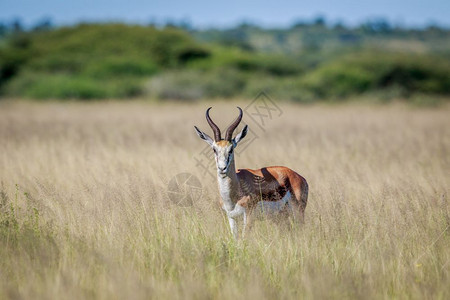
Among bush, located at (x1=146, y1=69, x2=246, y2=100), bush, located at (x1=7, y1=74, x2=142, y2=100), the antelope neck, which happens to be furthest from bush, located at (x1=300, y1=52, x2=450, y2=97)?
the antelope neck

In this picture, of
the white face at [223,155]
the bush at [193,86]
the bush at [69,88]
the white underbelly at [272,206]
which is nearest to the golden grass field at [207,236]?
the white underbelly at [272,206]

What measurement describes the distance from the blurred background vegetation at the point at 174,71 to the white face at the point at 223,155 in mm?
21893

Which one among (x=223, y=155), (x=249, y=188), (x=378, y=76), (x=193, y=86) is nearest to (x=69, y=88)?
(x=193, y=86)

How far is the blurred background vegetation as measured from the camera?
107 ft

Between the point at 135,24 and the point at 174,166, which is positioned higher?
the point at 135,24

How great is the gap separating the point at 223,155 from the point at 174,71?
111 feet

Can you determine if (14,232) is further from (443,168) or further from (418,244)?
A: (443,168)

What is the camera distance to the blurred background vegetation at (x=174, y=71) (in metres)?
32.5

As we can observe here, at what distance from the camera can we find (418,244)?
5.12m

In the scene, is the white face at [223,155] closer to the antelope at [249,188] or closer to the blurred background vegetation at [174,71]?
the antelope at [249,188]

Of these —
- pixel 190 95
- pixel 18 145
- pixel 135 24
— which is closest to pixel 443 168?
pixel 18 145

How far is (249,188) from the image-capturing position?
5898mm

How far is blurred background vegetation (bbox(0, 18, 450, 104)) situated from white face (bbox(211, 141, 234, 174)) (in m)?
21.9

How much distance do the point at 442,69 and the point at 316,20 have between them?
123458 millimetres
